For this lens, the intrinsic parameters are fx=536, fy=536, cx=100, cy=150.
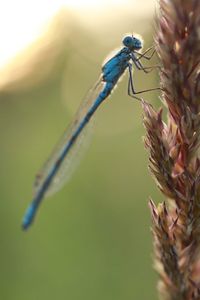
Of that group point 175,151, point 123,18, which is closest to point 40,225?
point 175,151

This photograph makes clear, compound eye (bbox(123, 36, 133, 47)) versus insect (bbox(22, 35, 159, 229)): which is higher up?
compound eye (bbox(123, 36, 133, 47))

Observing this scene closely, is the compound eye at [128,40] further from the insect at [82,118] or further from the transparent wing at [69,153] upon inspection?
the transparent wing at [69,153]

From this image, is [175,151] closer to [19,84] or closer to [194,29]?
[194,29]

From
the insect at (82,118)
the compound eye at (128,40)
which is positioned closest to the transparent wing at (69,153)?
the insect at (82,118)

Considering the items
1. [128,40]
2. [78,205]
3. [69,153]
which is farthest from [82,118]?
[78,205]

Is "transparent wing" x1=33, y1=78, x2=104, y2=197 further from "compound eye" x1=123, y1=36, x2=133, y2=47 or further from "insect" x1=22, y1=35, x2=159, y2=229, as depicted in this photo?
"compound eye" x1=123, y1=36, x2=133, y2=47

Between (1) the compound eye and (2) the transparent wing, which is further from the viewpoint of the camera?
(1) the compound eye

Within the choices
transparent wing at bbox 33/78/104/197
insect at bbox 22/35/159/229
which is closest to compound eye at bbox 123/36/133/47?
insect at bbox 22/35/159/229

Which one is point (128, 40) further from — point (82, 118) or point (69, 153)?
point (69, 153)

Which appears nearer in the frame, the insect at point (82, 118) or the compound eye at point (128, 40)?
the insect at point (82, 118)
